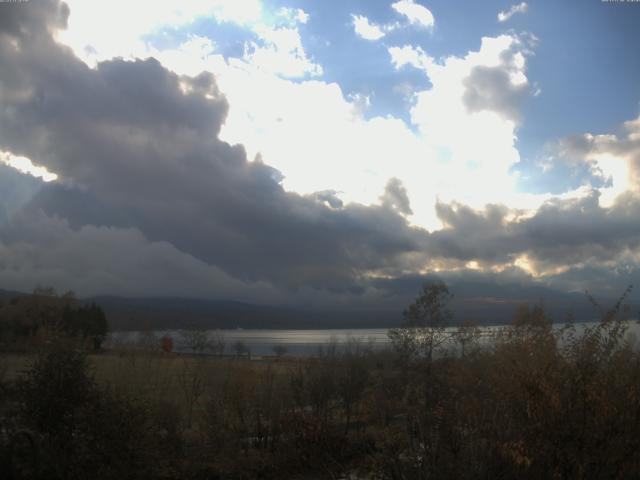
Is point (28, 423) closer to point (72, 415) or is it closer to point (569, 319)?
point (72, 415)

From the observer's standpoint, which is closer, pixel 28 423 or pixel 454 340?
pixel 28 423

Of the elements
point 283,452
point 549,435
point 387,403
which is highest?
point 549,435

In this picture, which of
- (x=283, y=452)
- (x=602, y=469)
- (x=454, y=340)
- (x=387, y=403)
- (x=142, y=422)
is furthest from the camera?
(x=454, y=340)

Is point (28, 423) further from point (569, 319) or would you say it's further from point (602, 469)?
point (569, 319)

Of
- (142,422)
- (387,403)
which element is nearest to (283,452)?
(387,403)

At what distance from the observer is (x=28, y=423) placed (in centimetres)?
896

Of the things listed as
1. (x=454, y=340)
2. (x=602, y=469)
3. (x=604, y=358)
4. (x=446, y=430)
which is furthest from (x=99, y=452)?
(x=454, y=340)

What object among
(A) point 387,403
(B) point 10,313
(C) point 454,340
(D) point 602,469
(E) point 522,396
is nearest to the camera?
(D) point 602,469

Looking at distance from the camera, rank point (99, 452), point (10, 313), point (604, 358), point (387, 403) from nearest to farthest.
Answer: point (604, 358)
point (99, 452)
point (387, 403)
point (10, 313)

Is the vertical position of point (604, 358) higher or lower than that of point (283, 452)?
higher

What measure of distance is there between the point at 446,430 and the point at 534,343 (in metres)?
3.02

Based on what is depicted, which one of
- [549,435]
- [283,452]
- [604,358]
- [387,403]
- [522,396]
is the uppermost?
[604,358]

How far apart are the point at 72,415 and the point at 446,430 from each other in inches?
254

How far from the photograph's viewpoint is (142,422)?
9641 mm
